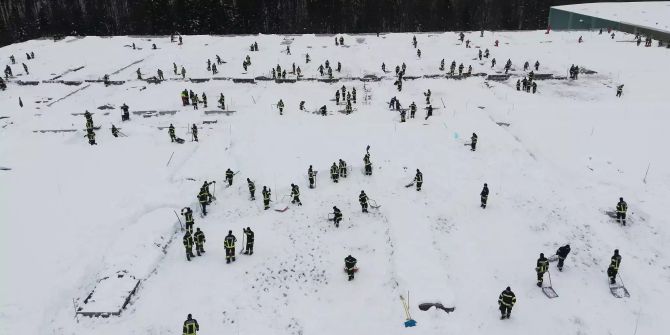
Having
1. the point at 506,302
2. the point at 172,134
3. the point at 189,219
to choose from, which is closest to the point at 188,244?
the point at 189,219

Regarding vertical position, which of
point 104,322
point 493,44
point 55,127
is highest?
point 493,44

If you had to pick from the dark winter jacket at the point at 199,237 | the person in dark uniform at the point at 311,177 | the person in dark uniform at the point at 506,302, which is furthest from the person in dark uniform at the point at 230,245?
the person in dark uniform at the point at 506,302

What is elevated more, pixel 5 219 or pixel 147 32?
pixel 147 32

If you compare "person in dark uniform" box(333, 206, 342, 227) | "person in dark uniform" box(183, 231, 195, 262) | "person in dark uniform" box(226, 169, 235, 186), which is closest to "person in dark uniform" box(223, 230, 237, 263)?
"person in dark uniform" box(183, 231, 195, 262)

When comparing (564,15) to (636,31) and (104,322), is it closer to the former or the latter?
(636,31)

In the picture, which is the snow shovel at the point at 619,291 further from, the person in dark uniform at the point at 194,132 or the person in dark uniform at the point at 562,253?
the person in dark uniform at the point at 194,132

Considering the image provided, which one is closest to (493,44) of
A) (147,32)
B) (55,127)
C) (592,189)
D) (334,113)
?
(334,113)

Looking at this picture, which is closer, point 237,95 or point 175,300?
point 175,300

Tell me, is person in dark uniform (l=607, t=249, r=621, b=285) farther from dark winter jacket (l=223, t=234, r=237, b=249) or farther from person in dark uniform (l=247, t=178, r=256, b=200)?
person in dark uniform (l=247, t=178, r=256, b=200)

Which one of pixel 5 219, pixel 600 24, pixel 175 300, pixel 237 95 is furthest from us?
pixel 600 24
